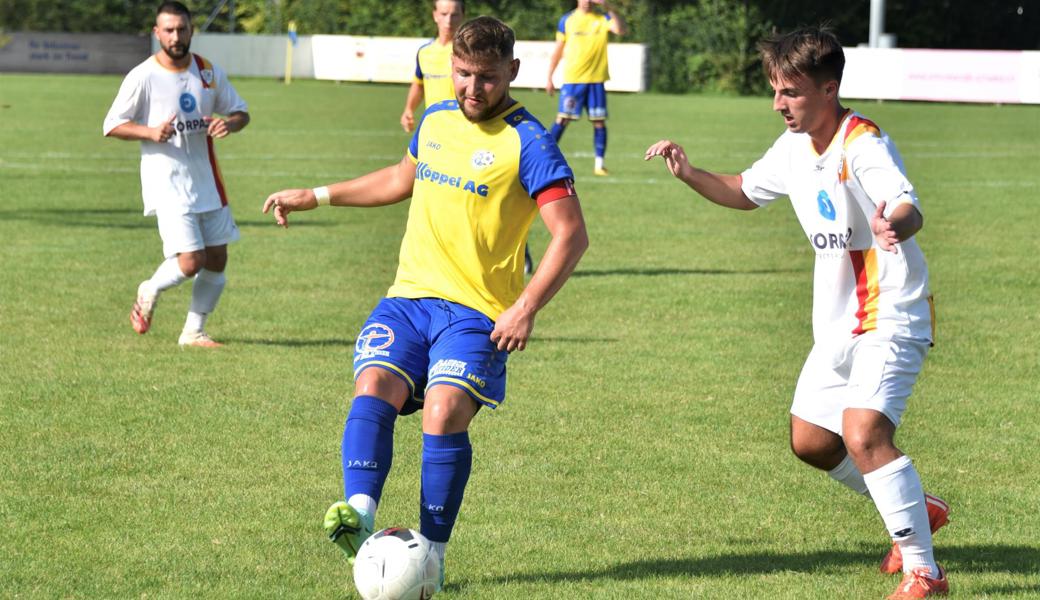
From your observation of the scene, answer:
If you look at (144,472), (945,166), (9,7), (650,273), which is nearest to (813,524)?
(144,472)

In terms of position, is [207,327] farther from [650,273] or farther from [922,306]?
[922,306]

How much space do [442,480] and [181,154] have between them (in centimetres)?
508

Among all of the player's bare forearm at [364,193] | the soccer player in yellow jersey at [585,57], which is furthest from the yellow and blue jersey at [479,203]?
the soccer player in yellow jersey at [585,57]

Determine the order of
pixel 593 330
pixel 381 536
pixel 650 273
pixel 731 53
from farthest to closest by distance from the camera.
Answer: pixel 731 53 < pixel 650 273 < pixel 593 330 < pixel 381 536

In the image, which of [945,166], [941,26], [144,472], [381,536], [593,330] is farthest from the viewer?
[941,26]

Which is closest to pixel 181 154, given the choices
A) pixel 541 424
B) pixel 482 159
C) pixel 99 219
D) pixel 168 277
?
pixel 168 277

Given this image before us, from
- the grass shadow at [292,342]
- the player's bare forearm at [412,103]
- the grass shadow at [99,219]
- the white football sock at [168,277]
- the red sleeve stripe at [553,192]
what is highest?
the red sleeve stripe at [553,192]

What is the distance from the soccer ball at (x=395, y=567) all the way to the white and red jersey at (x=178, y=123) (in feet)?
16.6

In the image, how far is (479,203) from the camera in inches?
200

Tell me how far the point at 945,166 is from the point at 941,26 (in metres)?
34.0

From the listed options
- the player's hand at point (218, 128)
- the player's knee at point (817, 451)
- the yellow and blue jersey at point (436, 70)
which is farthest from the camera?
the yellow and blue jersey at point (436, 70)

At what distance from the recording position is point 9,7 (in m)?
62.8

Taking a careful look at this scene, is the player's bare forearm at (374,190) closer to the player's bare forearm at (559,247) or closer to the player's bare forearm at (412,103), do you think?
the player's bare forearm at (559,247)

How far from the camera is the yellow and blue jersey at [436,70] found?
1117 centimetres
